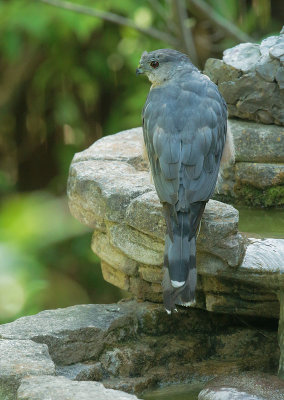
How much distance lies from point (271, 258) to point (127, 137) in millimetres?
1800

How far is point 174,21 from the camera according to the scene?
→ 6.69 m

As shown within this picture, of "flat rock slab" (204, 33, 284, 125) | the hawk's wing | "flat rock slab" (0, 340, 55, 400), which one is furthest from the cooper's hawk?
"flat rock slab" (0, 340, 55, 400)

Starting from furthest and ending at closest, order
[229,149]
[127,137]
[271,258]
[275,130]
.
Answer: [127,137], [275,130], [229,149], [271,258]

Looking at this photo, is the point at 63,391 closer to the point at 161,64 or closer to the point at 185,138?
the point at 185,138

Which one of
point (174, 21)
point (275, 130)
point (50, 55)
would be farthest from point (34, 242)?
point (50, 55)

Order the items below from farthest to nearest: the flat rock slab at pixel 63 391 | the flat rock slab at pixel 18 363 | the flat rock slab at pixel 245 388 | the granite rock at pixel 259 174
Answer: the granite rock at pixel 259 174 → the flat rock slab at pixel 245 388 → the flat rock slab at pixel 18 363 → the flat rock slab at pixel 63 391

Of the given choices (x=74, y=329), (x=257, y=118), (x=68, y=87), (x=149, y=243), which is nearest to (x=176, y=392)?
(x=74, y=329)

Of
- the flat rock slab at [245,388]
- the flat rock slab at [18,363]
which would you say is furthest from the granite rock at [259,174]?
the flat rock slab at [18,363]

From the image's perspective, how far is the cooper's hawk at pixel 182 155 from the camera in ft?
10.5

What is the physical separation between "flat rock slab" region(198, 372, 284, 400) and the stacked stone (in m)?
1.16

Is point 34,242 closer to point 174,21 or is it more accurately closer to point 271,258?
point 271,258

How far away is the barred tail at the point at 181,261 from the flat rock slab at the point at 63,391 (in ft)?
1.98

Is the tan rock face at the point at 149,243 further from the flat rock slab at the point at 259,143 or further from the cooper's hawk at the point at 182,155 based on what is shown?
the flat rock slab at the point at 259,143

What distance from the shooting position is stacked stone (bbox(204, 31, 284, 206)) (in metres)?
4.23
